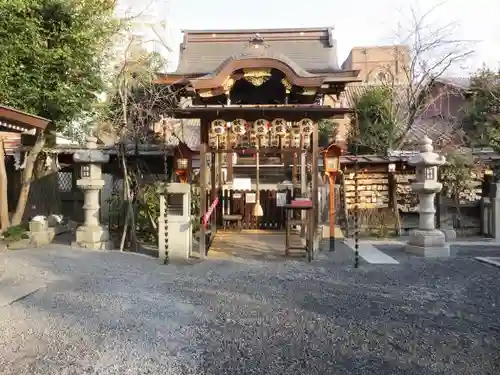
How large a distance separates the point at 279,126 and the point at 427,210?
13.8 feet

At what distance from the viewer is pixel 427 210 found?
10555mm

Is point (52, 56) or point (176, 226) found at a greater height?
point (52, 56)

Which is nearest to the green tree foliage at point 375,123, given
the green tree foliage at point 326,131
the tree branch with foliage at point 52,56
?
the green tree foliage at point 326,131

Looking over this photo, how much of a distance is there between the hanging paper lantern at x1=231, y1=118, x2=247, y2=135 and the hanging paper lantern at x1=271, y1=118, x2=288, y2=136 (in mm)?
695

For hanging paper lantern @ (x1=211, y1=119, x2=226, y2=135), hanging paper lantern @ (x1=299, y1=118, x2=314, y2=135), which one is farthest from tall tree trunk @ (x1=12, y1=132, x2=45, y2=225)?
hanging paper lantern @ (x1=299, y1=118, x2=314, y2=135)

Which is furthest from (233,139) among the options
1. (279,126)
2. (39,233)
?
(39,233)

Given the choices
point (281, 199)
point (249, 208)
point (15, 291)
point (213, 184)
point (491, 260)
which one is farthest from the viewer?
point (249, 208)

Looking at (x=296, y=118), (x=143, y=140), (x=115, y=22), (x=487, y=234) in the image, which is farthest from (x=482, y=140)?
(x=115, y=22)

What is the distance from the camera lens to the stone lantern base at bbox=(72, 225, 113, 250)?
10.8 metres

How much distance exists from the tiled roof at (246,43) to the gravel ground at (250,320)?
22.3 feet

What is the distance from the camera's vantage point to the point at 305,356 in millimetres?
4230

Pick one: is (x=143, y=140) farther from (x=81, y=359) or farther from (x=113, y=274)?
(x=81, y=359)

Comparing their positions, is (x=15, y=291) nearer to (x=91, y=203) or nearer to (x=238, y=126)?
(x=91, y=203)

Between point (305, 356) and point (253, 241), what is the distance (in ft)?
25.9
